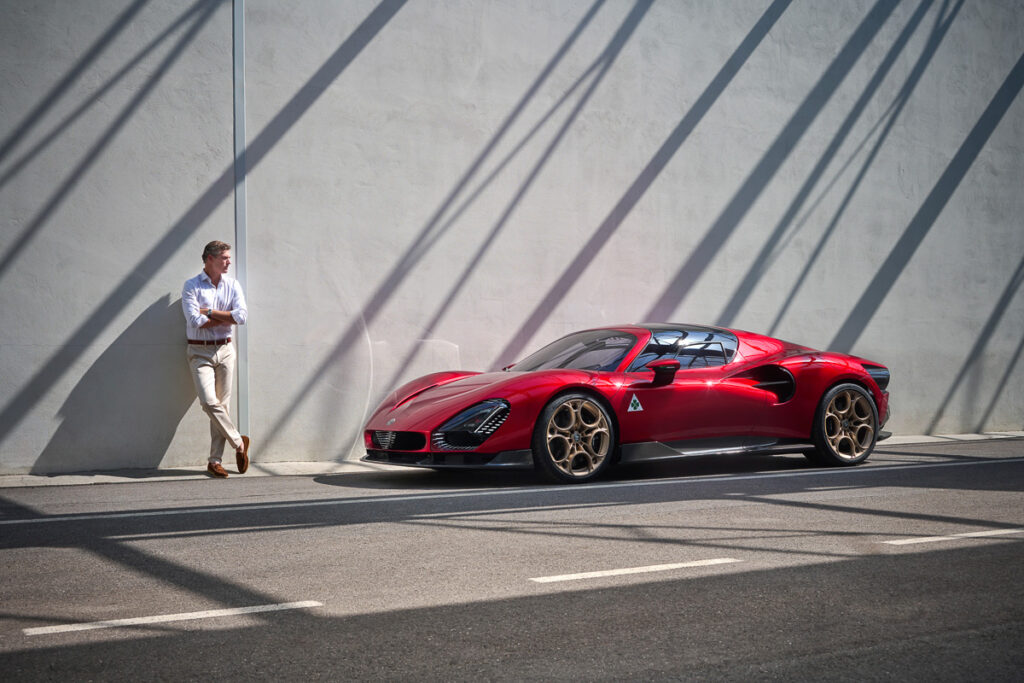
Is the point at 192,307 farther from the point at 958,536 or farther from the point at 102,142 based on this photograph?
the point at 958,536

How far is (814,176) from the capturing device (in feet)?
41.3

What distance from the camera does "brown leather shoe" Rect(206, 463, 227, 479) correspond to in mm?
8164

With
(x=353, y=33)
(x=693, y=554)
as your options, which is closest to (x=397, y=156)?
(x=353, y=33)

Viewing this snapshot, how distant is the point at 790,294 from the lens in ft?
40.5

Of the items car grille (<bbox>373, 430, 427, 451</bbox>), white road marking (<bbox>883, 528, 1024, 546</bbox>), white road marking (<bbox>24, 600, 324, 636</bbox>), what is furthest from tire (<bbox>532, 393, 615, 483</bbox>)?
white road marking (<bbox>24, 600, 324, 636</bbox>)

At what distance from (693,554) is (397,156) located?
6285 millimetres

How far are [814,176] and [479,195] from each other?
4611 mm

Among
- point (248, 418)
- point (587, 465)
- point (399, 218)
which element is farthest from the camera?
point (399, 218)

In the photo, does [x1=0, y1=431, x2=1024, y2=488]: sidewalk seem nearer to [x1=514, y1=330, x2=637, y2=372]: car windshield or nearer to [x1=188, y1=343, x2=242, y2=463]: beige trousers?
[x1=188, y1=343, x2=242, y2=463]: beige trousers

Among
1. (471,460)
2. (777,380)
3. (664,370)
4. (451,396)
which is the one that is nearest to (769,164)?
(777,380)

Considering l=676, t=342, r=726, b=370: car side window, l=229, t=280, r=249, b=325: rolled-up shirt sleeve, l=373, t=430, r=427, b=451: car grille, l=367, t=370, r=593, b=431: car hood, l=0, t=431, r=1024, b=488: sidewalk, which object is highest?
l=229, t=280, r=249, b=325: rolled-up shirt sleeve

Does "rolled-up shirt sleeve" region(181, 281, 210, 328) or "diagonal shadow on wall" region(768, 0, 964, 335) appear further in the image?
"diagonal shadow on wall" region(768, 0, 964, 335)

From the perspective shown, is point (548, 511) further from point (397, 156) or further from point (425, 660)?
point (397, 156)

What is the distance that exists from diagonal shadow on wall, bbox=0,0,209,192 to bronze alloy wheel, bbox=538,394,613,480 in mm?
4534
